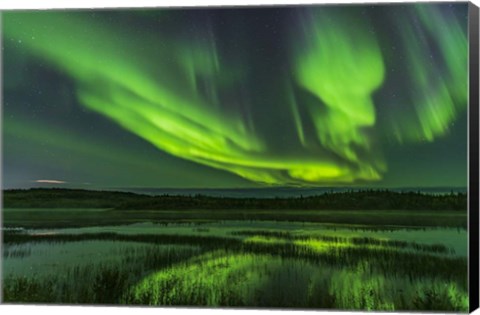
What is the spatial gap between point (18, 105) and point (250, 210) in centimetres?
275

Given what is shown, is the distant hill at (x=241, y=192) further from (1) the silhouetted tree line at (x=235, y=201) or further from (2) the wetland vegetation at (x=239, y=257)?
(2) the wetland vegetation at (x=239, y=257)

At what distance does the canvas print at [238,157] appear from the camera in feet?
31.6

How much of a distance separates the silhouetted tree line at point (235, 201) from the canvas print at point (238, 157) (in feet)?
0.05

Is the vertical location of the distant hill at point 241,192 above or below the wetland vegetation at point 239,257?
above

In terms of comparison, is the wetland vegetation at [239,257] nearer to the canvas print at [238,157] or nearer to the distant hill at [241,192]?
the canvas print at [238,157]

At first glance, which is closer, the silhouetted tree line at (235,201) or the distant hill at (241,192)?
the silhouetted tree line at (235,201)

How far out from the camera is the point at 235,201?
998 cm

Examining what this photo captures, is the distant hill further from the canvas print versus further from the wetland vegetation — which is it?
the wetland vegetation

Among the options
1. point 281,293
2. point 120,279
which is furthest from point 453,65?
point 120,279

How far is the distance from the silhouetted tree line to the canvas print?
0.02 m

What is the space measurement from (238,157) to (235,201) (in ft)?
1.52

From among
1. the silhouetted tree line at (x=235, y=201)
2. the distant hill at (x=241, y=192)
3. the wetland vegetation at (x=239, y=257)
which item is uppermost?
the distant hill at (x=241, y=192)

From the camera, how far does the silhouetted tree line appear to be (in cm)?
966

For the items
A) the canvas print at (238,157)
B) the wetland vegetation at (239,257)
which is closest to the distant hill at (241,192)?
the canvas print at (238,157)
